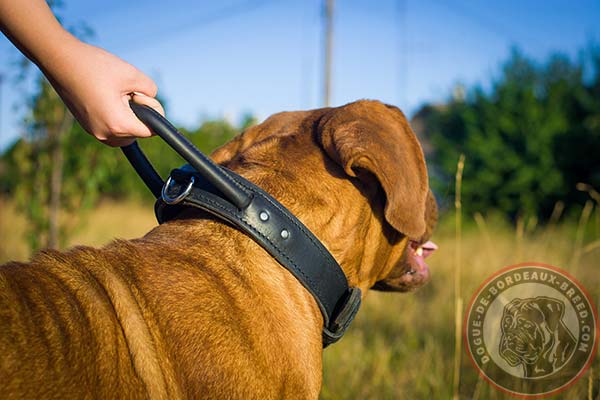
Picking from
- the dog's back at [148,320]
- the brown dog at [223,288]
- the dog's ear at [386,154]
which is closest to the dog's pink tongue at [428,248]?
the brown dog at [223,288]

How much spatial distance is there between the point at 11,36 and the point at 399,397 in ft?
10.4

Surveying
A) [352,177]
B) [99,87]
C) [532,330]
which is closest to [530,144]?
[532,330]

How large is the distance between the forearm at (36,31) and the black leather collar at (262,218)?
0.26 metres

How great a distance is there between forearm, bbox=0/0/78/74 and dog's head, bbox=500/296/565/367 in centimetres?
288

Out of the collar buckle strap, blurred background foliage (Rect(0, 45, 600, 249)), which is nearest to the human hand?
the collar buckle strap

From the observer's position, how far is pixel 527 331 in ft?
11.0

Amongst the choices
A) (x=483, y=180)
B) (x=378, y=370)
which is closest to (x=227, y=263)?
(x=378, y=370)

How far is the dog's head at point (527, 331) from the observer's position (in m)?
3.22

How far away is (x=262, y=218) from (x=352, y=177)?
494mm

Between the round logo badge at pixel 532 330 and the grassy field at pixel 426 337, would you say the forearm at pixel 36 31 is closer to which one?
the grassy field at pixel 426 337

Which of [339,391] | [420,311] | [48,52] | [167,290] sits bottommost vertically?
[339,391]

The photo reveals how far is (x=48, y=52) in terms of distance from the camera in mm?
1507

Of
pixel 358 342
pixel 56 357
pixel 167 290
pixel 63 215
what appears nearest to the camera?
pixel 56 357

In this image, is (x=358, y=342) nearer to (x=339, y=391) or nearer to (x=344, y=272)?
(x=339, y=391)
